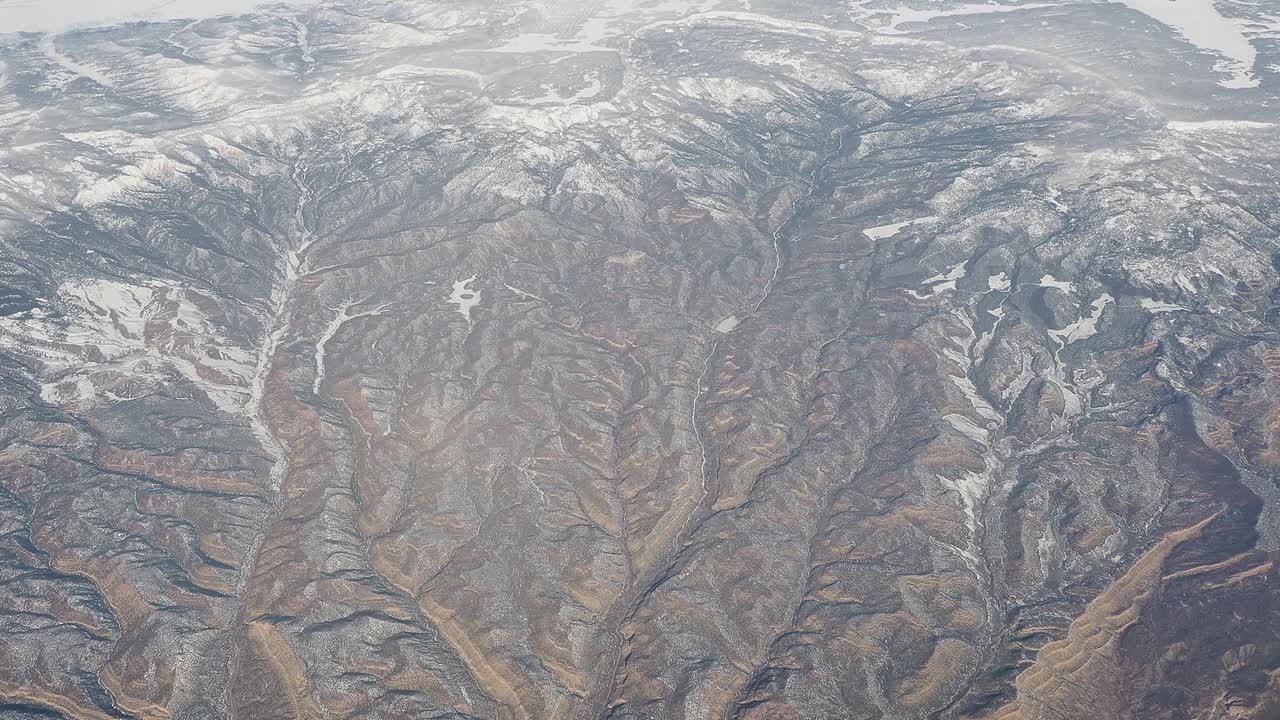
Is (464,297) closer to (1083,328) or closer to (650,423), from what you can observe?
(650,423)

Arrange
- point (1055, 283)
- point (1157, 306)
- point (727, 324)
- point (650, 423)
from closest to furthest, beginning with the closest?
point (650, 423)
point (1157, 306)
point (1055, 283)
point (727, 324)

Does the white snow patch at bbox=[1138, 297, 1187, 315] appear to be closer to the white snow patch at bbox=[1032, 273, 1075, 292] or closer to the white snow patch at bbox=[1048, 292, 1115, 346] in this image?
the white snow patch at bbox=[1048, 292, 1115, 346]

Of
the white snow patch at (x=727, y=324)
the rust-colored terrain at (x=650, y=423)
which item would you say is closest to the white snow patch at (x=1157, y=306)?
the rust-colored terrain at (x=650, y=423)

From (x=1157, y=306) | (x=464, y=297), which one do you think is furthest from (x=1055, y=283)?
(x=464, y=297)

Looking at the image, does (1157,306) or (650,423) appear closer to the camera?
(650,423)

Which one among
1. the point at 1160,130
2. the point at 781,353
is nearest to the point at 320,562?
the point at 781,353

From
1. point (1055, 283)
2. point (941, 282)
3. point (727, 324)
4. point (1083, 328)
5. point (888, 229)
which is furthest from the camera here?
point (888, 229)

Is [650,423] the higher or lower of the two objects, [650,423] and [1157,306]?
the lower

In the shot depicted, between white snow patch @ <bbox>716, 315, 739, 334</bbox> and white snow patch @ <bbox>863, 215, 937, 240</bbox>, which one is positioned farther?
white snow patch @ <bbox>863, 215, 937, 240</bbox>

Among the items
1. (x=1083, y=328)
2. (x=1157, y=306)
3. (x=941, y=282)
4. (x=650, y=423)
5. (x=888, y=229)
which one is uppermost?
(x=1157, y=306)

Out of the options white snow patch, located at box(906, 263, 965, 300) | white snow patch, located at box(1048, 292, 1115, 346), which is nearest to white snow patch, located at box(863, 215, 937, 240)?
white snow patch, located at box(906, 263, 965, 300)

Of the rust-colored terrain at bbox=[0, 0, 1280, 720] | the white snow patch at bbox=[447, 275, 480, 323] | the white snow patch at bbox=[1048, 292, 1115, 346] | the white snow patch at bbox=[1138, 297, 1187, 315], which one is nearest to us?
the rust-colored terrain at bbox=[0, 0, 1280, 720]
